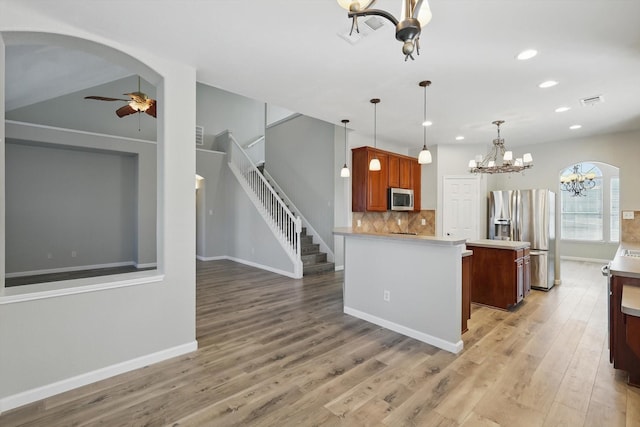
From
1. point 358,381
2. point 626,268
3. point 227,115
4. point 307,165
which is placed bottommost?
point 358,381

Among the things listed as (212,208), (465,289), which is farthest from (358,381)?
(212,208)

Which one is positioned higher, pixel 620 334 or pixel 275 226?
pixel 275 226

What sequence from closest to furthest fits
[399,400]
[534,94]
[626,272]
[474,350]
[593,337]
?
1. [399,400]
2. [626,272]
3. [474,350]
4. [593,337]
5. [534,94]

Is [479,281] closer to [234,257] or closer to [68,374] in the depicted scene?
[68,374]

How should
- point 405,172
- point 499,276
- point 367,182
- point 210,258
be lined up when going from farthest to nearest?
point 210,258 < point 405,172 < point 367,182 < point 499,276

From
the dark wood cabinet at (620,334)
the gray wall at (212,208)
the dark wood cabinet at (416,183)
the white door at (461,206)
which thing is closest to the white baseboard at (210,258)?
the gray wall at (212,208)

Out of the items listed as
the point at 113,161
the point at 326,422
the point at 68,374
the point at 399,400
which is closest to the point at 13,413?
the point at 68,374

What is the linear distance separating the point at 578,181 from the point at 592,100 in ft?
17.4

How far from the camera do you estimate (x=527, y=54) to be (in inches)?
109

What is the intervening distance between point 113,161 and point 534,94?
8.16 metres

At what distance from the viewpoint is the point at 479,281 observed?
4.32m

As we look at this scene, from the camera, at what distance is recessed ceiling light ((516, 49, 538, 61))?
2.72 meters

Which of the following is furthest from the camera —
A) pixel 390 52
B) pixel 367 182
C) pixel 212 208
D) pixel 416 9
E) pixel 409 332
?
pixel 212 208

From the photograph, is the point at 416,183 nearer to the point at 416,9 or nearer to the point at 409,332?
the point at 409,332
